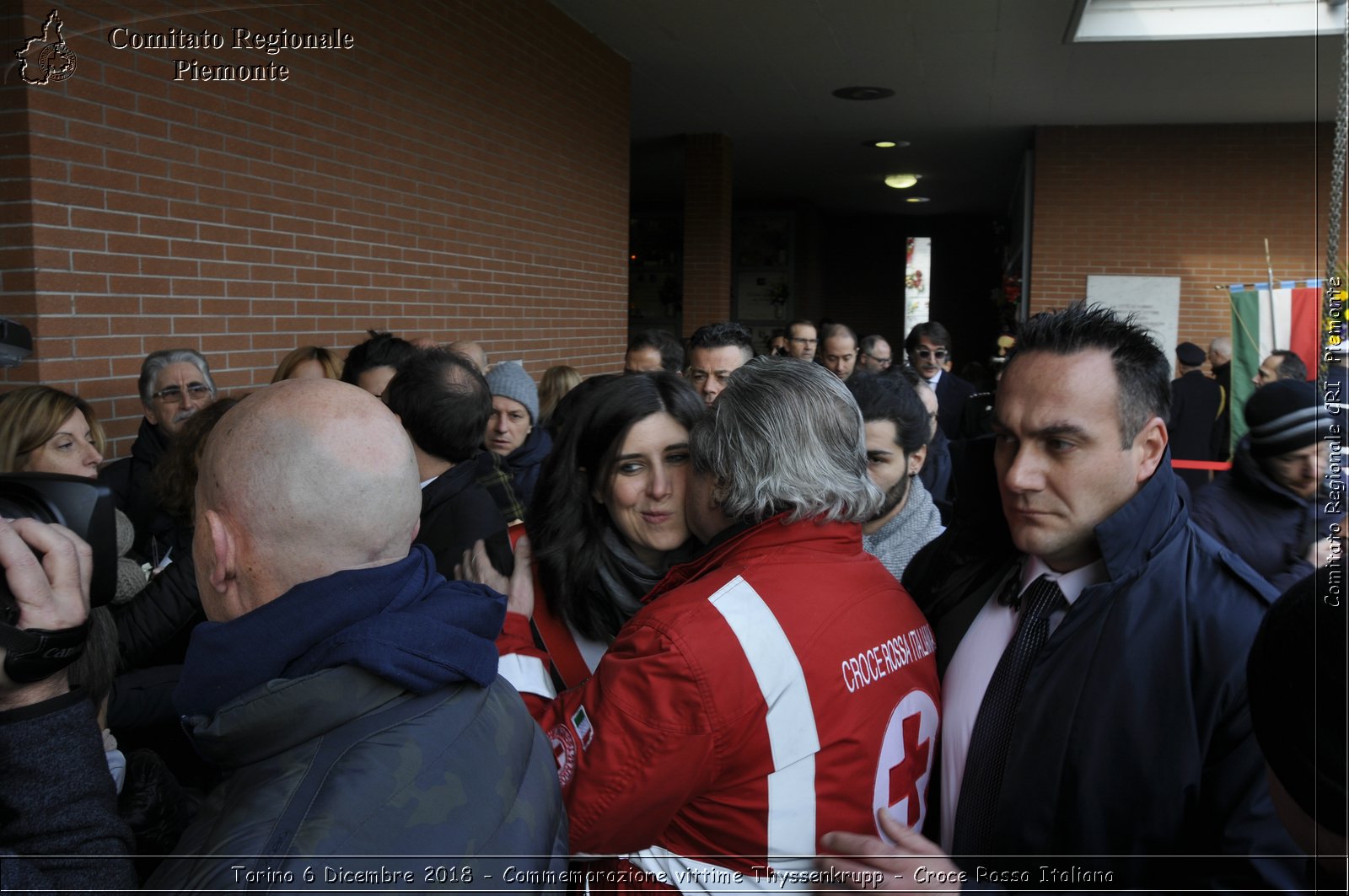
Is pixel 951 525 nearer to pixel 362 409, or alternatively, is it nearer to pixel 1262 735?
pixel 1262 735

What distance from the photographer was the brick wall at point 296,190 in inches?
138

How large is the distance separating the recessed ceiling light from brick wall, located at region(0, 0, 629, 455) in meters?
3.00

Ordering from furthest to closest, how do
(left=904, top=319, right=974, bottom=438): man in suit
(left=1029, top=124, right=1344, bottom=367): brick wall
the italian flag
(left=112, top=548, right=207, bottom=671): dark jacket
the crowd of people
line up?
(left=1029, top=124, right=1344, bottom=367): brick wall, the italian flag, (left=904, top=319, right=974, bottom=438): man in suit, (left=112, top=548, right=207, bottom=671): dark jacket, the crowd of people

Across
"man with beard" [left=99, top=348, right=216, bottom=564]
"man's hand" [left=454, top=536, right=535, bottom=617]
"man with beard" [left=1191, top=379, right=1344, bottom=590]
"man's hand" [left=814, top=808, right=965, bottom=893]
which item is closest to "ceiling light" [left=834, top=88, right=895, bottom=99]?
"man with beard" [left=1191, top=379, right=1344, bottom=590]

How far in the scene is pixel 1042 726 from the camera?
1499 mm

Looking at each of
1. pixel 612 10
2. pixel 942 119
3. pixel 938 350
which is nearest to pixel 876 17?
pixel 612 10

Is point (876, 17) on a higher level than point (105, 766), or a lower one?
higher

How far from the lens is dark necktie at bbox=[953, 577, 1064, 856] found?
158 cm

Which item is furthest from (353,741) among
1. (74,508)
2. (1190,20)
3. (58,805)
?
(1190,20)

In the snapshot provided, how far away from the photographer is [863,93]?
984cm

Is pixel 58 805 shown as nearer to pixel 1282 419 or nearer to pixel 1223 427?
pixel 1282 419

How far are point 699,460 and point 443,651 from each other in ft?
2.89

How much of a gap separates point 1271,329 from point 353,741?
8.39 m

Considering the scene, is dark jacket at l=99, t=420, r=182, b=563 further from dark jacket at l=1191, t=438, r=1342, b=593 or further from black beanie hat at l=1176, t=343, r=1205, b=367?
black beanie hat at l=1176, t=343, r=1205, b=367
